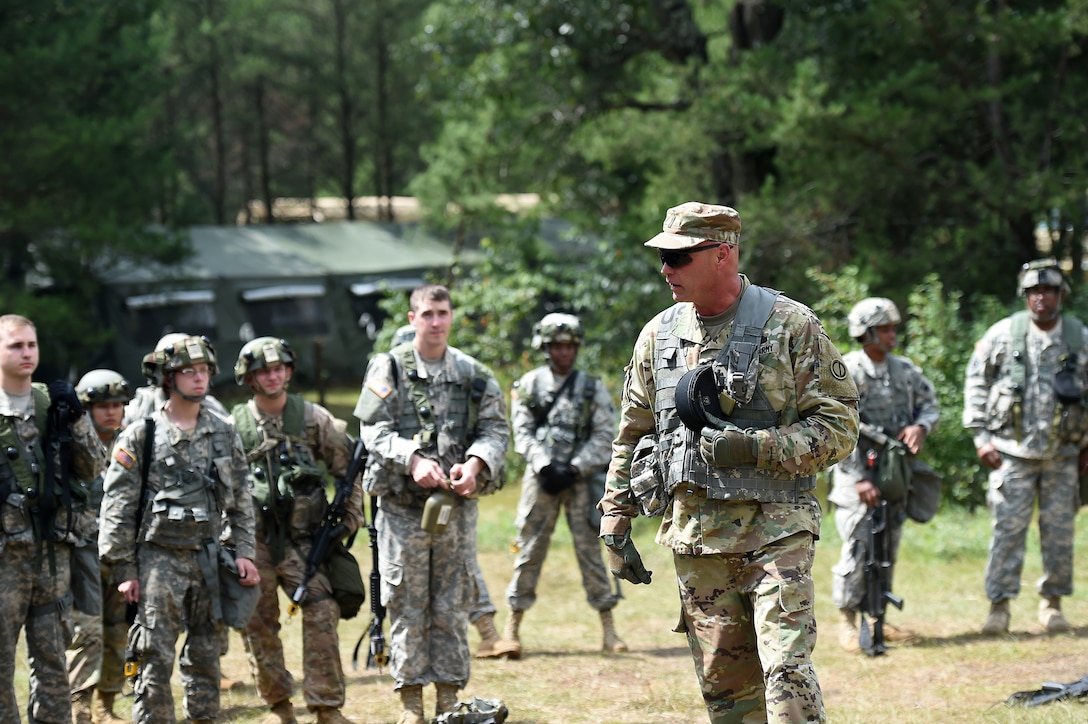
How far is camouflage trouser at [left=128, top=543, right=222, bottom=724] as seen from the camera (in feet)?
20.6

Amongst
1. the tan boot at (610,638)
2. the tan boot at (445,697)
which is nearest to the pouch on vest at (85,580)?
the tan boot at (445,697)

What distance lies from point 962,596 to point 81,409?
23.8ft

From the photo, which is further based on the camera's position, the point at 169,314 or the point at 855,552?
the point at 169,314

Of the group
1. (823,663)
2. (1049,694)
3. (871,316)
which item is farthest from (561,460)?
(1049,694)

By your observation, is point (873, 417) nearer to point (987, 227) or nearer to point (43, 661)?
point (43, 661)

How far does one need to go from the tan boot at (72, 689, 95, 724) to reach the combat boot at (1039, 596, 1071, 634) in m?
6.24

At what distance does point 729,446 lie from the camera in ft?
15.3

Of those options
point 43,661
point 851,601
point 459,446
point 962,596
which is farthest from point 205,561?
point 962,596

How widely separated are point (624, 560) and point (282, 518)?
9.07 feet

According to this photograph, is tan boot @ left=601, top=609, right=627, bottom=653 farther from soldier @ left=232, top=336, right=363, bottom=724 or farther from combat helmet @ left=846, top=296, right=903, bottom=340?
combat helmet @ left=846, top=296, right=903, bottom=340

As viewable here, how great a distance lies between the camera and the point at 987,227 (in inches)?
609

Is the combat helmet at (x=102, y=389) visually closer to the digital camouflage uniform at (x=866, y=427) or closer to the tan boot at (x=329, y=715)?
the tan boot at (x=329, y=715)

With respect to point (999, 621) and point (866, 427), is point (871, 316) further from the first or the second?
point (999, 621)

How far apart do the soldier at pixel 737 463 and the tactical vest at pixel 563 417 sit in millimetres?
4119
